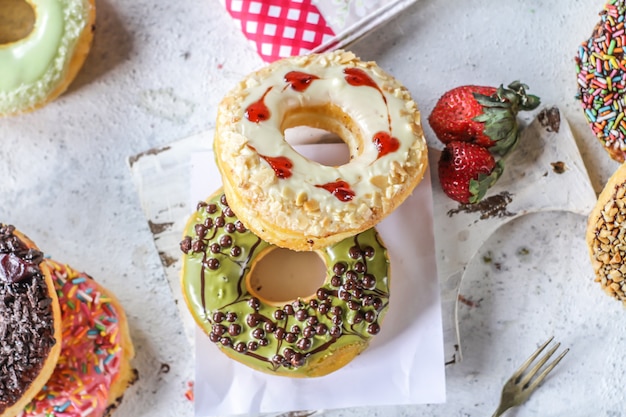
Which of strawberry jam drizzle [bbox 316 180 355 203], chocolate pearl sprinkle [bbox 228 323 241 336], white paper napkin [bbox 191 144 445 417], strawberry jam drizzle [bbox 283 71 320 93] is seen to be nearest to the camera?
strawberry jam drizzle [bbox 316 180 355 203]

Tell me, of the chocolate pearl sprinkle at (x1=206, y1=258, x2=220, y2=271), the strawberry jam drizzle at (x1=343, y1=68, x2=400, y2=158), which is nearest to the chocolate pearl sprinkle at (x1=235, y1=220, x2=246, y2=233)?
the chocolate pearl sprinkle at (x1=206, y1=258, x2=220, y2=271)

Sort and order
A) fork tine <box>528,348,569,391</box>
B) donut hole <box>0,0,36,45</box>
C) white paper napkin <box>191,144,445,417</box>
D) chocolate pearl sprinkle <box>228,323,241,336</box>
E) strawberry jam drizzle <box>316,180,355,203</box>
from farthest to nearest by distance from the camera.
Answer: donut hole <box>0,0,36,45</box> < fork tine <box>528,348,569,391</box> < white paper napkin <box>191,144,445,417</box> < chocolate pearl sprinkle <box>228,323,241,336</box> < strawberry jam drizzle <box>316,180,355,203</box>

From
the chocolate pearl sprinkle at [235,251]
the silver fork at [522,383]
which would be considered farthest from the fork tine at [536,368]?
the chocolate pearl sprinkle at [235,251]

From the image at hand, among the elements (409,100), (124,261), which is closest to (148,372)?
(124,261)

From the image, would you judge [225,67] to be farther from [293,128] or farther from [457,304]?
[457,304]

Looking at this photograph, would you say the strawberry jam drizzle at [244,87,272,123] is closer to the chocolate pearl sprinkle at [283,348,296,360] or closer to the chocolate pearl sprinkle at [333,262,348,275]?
the chocolate pearl sprinkle at [333,262,348,275]

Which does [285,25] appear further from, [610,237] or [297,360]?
[610,237]

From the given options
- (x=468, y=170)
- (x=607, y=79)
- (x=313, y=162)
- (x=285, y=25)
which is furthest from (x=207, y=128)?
(x=607, y=79)

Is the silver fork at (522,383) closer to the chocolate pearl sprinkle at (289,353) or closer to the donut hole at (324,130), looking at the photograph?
the chocolate pearl sprinkle at (289,353)
